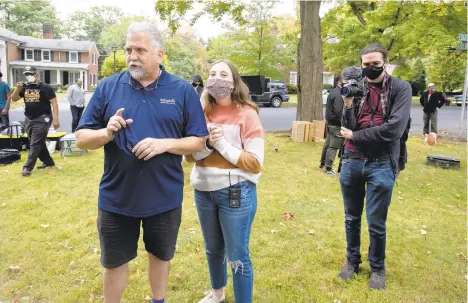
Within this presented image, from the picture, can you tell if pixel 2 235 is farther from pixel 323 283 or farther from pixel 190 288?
pixel 323 283

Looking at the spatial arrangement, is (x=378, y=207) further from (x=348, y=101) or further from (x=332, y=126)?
(x=332, y=126)

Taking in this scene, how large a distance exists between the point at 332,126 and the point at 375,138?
4.15 m

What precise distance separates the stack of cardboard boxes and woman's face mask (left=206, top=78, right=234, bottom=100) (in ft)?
28.5

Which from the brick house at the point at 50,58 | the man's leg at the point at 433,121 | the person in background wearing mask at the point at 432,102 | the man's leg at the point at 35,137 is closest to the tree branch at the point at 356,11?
the person in background wearing mask at the point at 432,102

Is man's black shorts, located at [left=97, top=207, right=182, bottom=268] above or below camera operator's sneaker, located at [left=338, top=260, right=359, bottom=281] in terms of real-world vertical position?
above

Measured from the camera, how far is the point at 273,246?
4.12 m

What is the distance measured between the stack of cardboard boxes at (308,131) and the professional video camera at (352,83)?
7985 millimetres

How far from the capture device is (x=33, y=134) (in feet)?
21.6

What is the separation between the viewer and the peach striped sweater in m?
2.42

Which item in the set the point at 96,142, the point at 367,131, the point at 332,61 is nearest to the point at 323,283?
the point at 367,131

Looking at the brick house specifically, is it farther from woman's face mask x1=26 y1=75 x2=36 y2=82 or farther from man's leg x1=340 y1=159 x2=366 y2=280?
man's leg x1=340 y1=159 x2=366 y2=280

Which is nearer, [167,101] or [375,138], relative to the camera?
[167,101]

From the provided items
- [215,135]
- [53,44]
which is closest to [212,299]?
[215,135]

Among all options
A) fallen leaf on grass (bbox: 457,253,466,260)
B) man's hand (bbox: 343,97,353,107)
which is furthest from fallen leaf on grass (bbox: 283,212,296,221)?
man's hand (bbox: 343,97,353,107)
